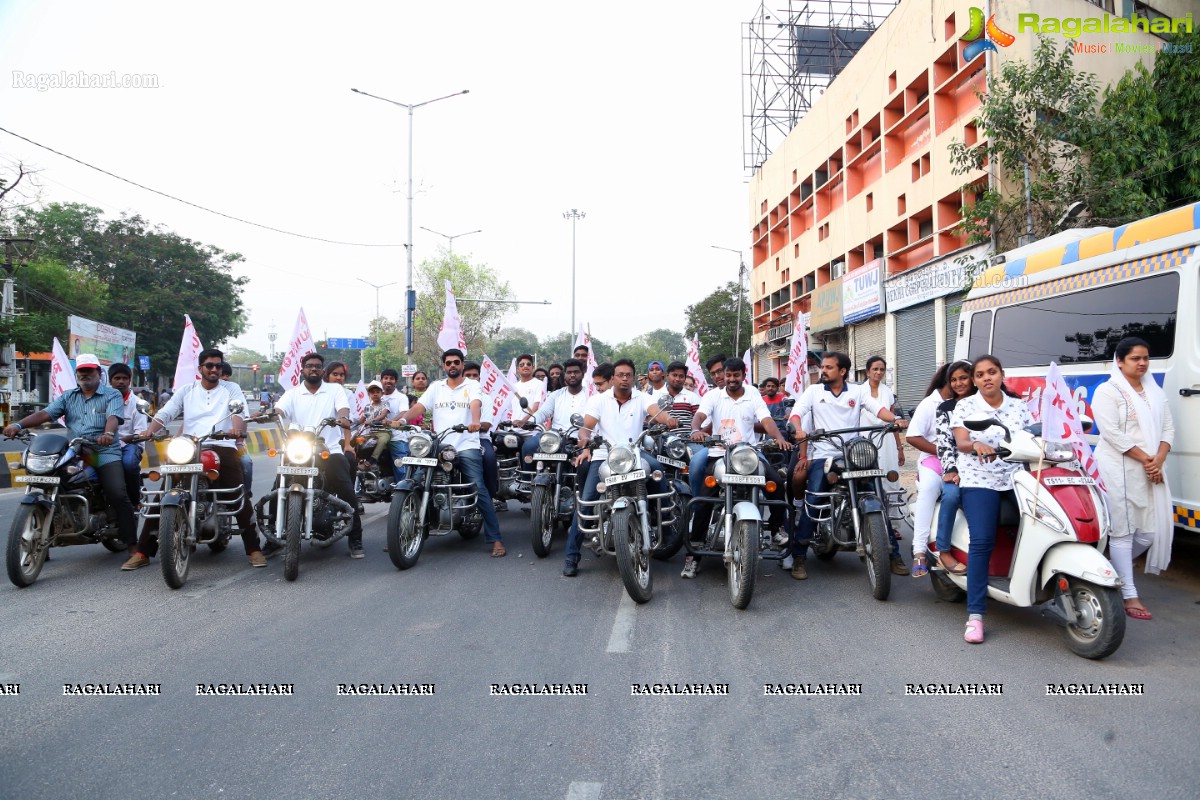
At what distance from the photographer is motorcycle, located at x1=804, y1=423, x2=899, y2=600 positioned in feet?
17.6

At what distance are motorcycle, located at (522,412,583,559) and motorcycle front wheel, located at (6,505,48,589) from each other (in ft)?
12.5

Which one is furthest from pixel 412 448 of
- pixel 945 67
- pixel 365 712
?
pixel 945 67

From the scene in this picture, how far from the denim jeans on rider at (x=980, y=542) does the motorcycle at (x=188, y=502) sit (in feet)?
17.7

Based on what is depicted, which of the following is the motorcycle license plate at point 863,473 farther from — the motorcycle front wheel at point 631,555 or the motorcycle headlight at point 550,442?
the motorcycle headlight at point 550,442

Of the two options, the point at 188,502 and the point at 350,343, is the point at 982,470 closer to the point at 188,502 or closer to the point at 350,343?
the point at 188,502

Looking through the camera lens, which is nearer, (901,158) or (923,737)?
(923,737)

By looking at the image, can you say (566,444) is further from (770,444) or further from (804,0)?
(804,0)

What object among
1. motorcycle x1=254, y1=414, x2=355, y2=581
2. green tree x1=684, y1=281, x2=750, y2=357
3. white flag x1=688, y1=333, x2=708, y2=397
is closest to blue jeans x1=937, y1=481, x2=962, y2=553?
motorcycle x1=254, y1=414, x2=355, y2=581

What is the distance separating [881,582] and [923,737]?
7.23ft

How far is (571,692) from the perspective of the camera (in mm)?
3793

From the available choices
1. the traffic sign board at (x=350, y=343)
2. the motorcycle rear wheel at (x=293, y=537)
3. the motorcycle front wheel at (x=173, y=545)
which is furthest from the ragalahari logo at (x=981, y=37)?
the traffic sign board at (x=350, y=343)

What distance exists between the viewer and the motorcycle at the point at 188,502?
5.76 metres

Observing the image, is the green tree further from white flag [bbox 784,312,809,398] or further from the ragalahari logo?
white flag [bbox 784,312,809,398]

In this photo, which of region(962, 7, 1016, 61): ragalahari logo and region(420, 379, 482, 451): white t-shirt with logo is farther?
region(962, 7, 1016, 61): ragalahari logo
